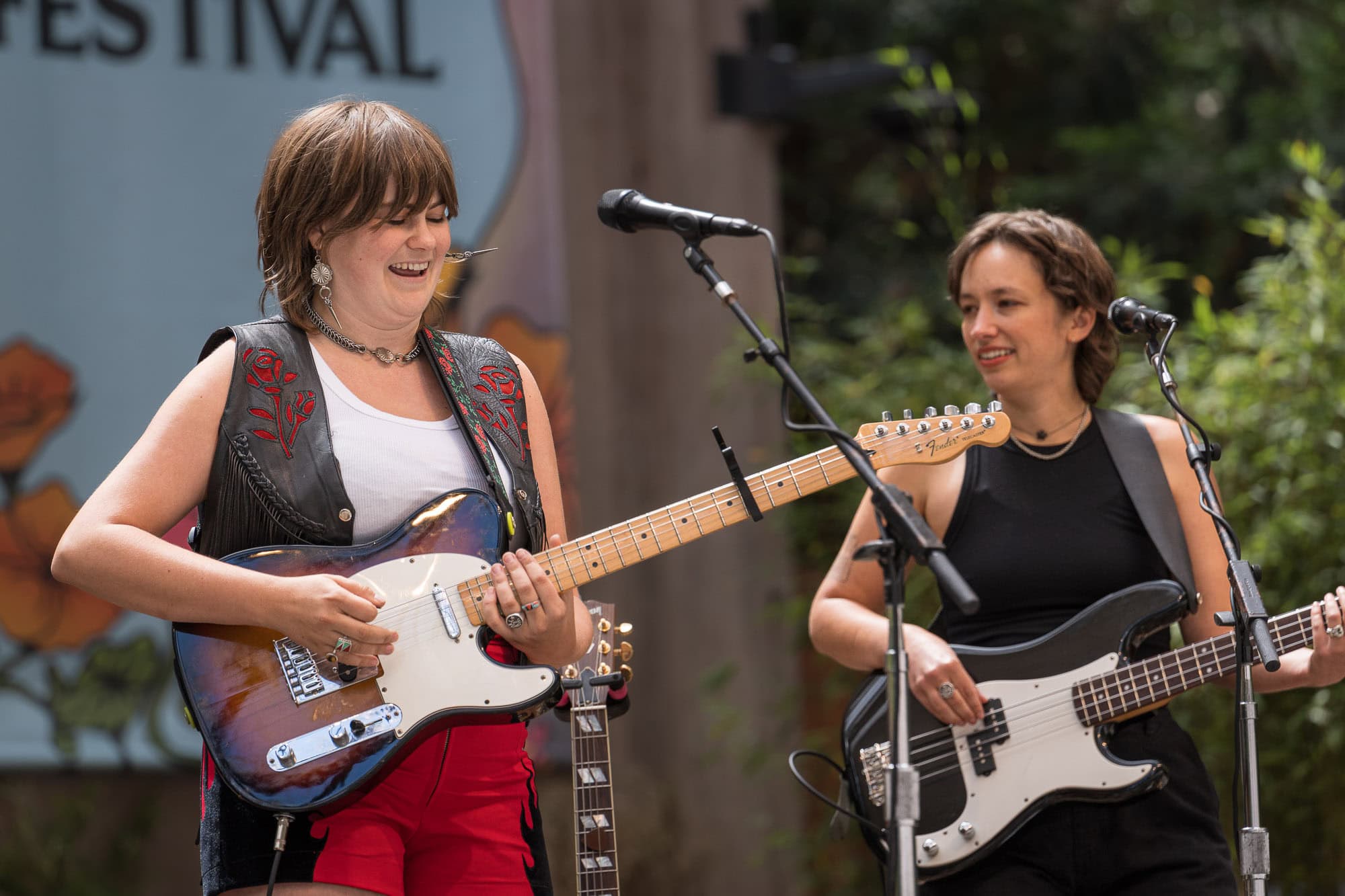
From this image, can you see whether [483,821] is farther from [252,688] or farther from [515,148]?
[515,148]

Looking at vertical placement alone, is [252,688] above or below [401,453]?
below

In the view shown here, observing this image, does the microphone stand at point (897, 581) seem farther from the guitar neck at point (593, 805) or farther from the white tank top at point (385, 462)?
the guitar neck at point (593, 805)

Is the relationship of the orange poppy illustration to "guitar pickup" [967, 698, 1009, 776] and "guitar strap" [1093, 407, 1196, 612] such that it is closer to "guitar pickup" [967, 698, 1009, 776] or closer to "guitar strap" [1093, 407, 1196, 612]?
"guitar pickup" [967, 698, 1009, 776]

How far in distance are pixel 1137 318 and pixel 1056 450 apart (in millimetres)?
309

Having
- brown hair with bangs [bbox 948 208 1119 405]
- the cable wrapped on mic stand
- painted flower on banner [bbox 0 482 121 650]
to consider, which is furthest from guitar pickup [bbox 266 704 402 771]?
painted flower on banner [bbox 0 482 121 650]

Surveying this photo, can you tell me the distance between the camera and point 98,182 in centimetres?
435

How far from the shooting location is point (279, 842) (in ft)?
6.31

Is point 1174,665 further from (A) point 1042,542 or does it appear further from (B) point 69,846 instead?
(B) point 69,846

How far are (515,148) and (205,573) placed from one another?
130 inches

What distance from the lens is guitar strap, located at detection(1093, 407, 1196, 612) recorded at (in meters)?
2.53

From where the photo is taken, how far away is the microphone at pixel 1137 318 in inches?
97.0

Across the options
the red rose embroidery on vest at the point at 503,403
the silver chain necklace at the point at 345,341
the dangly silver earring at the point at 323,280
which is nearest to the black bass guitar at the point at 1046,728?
the red rose embroidery on vest at the point at 503,403

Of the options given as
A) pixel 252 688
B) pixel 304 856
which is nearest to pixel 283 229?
pixel 252 688

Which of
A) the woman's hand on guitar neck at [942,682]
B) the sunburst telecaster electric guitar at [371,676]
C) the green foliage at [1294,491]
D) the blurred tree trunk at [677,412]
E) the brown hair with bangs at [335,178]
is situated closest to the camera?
the sunburst telecaster electric guitar at [371,676]
